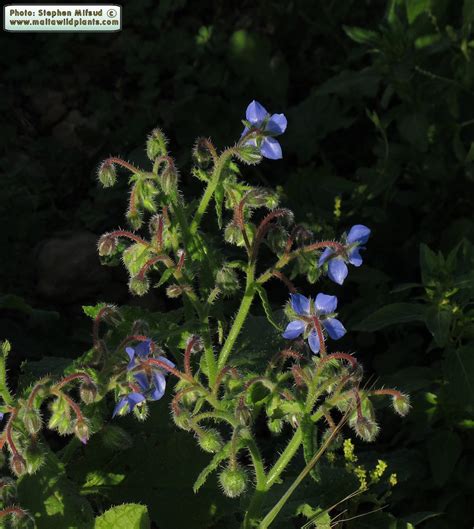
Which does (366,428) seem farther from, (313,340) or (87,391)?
(87,391)

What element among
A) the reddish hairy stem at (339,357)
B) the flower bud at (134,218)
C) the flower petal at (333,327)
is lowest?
the reddish hairy stem at (339,357)

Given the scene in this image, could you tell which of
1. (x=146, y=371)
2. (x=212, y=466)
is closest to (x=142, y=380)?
(x=146, y=371)

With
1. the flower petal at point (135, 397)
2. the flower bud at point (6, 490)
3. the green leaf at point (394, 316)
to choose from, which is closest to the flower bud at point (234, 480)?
the flower petal at point (135, 397)

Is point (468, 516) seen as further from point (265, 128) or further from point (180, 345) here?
point (265, 128)

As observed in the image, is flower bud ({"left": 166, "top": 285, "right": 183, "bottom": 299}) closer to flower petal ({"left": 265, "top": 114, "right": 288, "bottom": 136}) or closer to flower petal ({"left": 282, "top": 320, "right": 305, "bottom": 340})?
flower petal ({"left": 282, "top": 320, "right": 305, "bottom": 340})

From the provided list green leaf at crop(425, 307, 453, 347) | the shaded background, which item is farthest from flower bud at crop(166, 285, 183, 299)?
green leaf at crop(425, 307, 453, 347)

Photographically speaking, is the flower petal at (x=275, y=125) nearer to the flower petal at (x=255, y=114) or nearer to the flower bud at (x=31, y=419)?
the flower petal at (x=255, y=114)

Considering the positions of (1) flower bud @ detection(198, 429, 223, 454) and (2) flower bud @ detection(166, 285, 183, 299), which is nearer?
(1) flower bud @ detection(198, 429, 223, 454)
